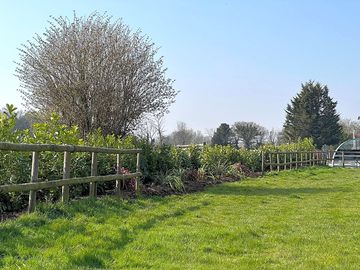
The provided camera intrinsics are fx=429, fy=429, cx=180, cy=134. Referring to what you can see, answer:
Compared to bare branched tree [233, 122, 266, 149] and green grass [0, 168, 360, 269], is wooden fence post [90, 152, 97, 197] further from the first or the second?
bare branched tree [233, 122, 266, 149]

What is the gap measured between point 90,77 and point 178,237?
10.0 meters

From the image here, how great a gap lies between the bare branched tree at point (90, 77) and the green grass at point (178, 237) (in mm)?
6838

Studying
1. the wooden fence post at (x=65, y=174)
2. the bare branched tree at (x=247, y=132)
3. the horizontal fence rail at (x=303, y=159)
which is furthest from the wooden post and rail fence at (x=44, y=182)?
the bare branched tree at (x=247, y=132)

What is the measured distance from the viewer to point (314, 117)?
2382 inches

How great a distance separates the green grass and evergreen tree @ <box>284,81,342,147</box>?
5381cm

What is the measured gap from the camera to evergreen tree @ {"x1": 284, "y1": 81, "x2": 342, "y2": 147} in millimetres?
60938

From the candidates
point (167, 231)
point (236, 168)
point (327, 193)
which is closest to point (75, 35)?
point (236, 168)

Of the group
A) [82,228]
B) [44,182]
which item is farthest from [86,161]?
[82,228]

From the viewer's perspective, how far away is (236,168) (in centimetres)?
1886

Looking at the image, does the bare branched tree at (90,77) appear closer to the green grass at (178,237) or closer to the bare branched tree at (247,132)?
the green grass at (178,237)

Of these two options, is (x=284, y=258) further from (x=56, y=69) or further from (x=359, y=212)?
(x=56, y=69)

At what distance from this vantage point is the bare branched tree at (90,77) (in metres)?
14.8

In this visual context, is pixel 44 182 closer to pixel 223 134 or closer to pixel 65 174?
pixel 65 174

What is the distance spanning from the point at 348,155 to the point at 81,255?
33636 mm
